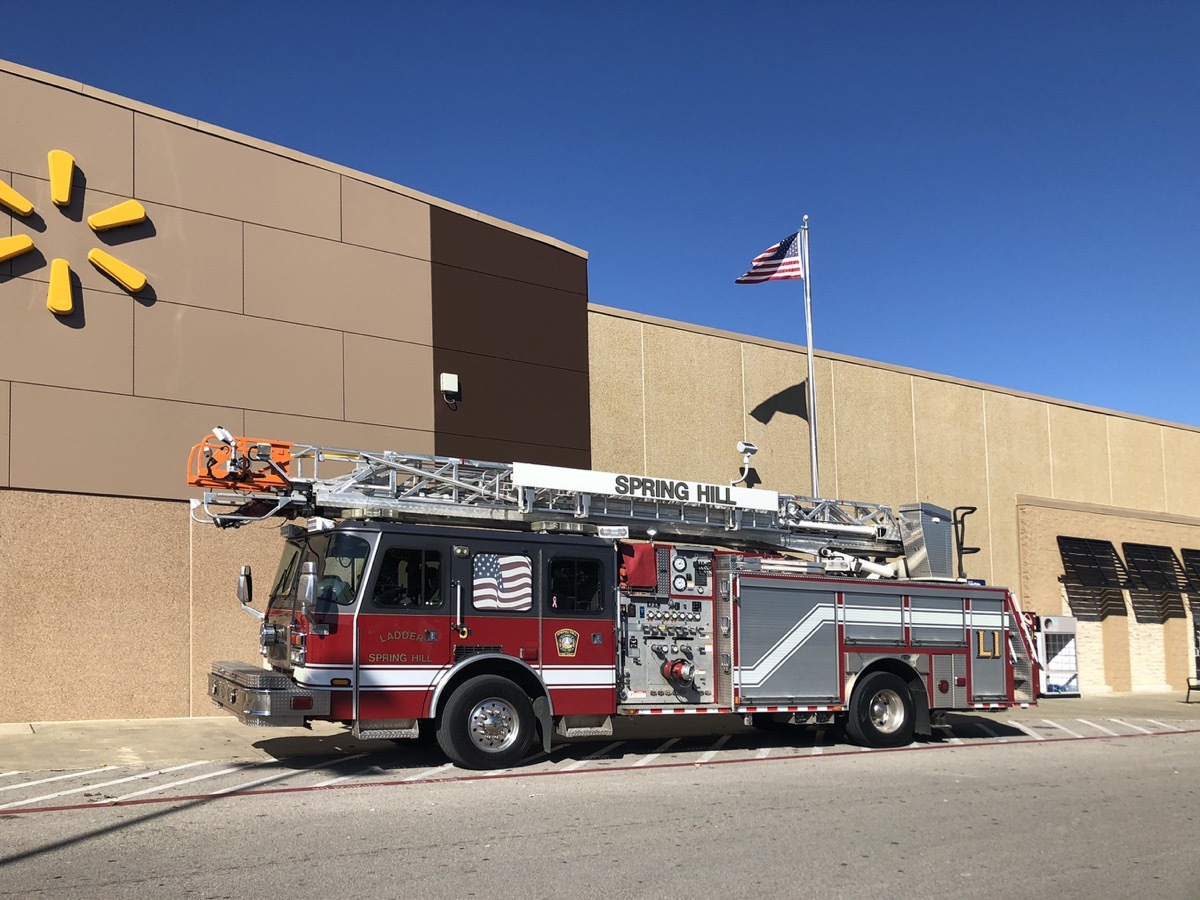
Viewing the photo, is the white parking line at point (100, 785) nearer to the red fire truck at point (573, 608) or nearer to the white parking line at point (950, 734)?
the red fire truck at point (573, 608)

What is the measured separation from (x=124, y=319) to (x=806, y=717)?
10413mm

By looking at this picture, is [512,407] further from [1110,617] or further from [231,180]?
[1110,617]

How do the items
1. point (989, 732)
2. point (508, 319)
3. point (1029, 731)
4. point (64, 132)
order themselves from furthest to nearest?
point (508, 319)
point (1029, 731)
point (989, 732)
point (64, 132)

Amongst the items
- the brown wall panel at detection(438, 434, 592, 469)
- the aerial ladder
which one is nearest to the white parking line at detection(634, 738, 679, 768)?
the aerial ladder

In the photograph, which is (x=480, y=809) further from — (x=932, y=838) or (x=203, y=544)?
(x=203, y=544)

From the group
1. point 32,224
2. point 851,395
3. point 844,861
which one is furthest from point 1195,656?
point 32,224

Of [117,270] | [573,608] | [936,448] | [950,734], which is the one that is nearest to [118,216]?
[117,270]

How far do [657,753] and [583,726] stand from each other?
1688 millimetres

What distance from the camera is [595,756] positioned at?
1320 cm

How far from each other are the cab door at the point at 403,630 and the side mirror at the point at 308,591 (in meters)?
0.45

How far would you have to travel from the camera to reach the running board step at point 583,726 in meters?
12.4

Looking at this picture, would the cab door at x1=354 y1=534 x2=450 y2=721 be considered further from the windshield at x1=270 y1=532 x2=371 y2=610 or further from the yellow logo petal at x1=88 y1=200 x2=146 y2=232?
the yellow logo petal at x1=88 y1=200 x2=146 y2=232

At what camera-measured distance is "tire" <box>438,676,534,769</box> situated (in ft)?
37.5

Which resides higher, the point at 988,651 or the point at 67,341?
the point at 67,341
